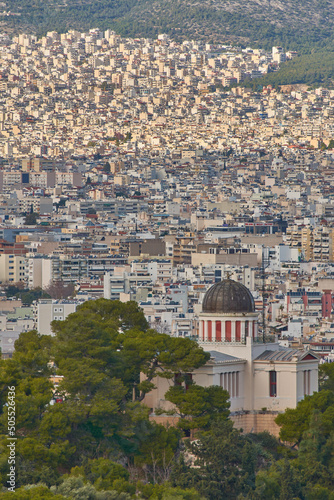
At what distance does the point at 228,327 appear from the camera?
4575 centimetres

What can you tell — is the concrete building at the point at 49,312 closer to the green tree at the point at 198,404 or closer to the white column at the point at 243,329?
the white column at the point at 243,329

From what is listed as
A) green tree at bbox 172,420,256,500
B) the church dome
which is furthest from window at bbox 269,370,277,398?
green tree at bbox 172,420,256,500

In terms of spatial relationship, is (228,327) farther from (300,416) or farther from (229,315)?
(300,416)

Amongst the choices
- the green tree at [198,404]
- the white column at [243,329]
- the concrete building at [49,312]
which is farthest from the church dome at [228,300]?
the concrete building at [49,312]

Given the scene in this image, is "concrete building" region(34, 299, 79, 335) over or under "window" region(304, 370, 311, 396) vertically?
over

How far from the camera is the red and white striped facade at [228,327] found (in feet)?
149

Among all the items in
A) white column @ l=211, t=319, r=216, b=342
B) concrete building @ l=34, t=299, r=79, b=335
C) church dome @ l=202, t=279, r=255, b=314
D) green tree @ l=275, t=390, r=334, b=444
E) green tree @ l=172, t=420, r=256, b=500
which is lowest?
green tree @ l=172, t=420, r=256, b=500

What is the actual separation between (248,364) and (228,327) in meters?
1.09

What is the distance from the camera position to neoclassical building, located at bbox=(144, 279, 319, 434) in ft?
148

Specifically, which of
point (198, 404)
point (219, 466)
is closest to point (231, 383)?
point (198, 404)

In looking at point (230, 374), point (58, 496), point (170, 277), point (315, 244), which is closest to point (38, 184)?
point (315, 244)

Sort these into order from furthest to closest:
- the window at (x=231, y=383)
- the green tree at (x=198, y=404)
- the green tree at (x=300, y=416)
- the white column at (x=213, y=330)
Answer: the white column at (x=213, y=330), the window at (x=231, y=383), the green tree at (x=300, y=416), the green tree at (x=198, y=404)

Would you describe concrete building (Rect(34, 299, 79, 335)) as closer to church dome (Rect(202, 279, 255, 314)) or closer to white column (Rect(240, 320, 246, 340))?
church dome (Rect(202, 279, 255, 314))

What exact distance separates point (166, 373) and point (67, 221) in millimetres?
114859
